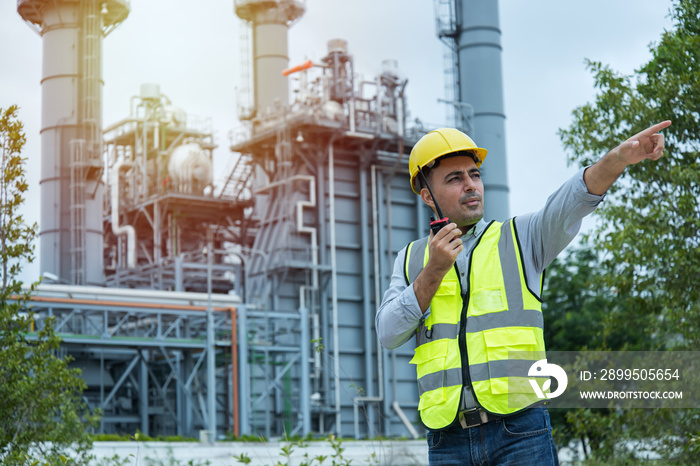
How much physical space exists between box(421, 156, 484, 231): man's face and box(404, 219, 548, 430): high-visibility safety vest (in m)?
0.11

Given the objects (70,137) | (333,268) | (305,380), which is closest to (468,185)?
(305,380)

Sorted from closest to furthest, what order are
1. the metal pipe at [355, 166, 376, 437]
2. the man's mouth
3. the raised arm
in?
the raised arm < the man's mouth < the metal pipe at [355, 166, 376, 437]

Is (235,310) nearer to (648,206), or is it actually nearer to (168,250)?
(168,250)

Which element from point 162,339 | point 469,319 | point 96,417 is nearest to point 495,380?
point 469,319

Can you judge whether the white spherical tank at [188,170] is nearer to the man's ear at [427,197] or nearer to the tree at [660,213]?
the tree at [660,213]

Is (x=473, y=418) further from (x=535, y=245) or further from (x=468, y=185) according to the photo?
(x=468, y=185)

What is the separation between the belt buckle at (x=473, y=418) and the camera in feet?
10.2

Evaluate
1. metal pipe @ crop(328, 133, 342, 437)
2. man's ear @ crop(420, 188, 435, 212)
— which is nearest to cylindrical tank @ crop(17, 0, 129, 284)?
metal pipe @ crop(328, 133, 342, 437)

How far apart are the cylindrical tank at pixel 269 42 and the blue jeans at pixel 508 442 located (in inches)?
1403

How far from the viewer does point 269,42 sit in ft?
130

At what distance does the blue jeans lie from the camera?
304cm

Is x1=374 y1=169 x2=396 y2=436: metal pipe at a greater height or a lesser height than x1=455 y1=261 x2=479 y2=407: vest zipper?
greater

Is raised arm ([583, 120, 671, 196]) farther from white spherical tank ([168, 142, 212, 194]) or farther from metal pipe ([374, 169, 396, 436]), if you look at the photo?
white spherical tank ([168, 142, 212, 194])

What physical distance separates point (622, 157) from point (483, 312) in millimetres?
694
